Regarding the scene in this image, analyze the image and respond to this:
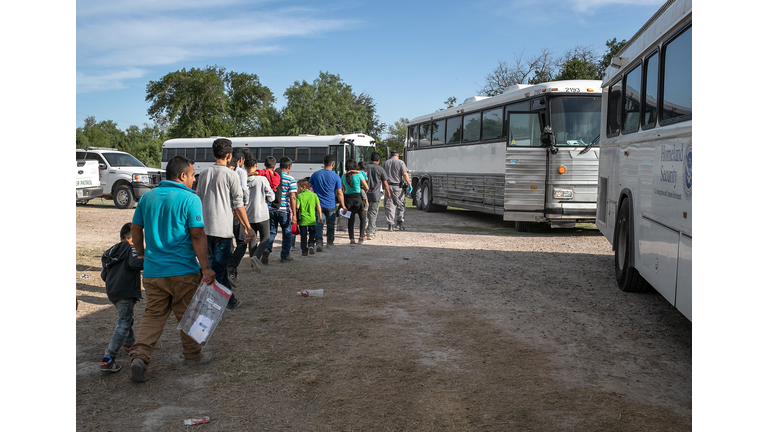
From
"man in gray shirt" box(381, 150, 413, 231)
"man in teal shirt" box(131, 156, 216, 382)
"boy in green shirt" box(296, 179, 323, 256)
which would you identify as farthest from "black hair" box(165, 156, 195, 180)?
"man in gray shirt" box(381, 150, 413, 231)

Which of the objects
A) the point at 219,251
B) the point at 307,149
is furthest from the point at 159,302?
the point at 307,149

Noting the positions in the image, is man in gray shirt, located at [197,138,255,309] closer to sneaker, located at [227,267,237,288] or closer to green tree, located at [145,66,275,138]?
sneaker, located at [227,267,237,288]

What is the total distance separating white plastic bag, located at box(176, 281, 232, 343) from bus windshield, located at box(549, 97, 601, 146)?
33.1 ft

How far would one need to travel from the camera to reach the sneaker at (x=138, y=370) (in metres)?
4.27

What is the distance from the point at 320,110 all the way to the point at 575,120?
54.0m

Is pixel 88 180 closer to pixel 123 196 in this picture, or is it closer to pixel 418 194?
pixel 123 196

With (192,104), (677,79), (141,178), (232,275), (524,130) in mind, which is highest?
(192,104)

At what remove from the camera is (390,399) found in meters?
4.02

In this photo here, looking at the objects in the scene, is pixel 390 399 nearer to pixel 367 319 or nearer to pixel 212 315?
pixel 212 315

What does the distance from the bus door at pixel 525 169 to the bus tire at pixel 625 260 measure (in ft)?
18.2

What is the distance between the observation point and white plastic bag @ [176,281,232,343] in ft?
14.6

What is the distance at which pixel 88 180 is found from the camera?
1908 cm
